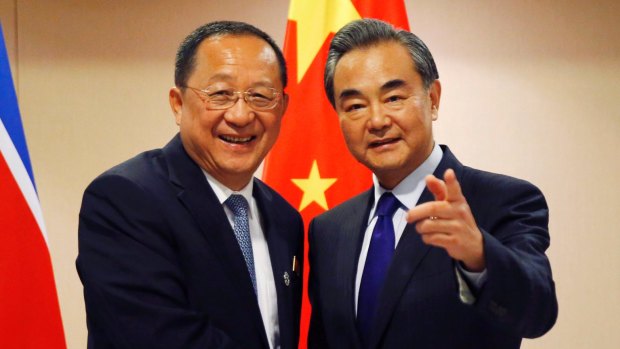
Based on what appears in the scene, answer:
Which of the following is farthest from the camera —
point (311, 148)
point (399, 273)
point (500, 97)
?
point (500, 97)

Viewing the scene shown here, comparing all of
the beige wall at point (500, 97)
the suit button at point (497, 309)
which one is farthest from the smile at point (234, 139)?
the beige wall at point (500, 97)

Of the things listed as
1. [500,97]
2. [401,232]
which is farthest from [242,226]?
[500,97]

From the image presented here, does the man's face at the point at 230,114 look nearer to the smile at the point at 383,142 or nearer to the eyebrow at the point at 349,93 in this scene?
the eyebrow at the point at 349,93

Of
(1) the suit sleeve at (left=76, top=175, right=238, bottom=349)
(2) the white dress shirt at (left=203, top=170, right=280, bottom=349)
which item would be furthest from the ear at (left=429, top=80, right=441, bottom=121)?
(1) the suit sleeve at (left=76, top=175, right=238, bottom=349)

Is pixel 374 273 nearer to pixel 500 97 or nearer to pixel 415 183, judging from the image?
pixel 415 183

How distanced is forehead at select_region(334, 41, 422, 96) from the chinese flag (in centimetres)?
96

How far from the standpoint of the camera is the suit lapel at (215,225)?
68.3 inches

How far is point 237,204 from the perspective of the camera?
191cm

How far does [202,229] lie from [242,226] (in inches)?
6.6

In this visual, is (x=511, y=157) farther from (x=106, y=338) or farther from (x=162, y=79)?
(x=106, y=338)

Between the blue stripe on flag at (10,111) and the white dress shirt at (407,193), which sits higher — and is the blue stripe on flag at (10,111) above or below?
above

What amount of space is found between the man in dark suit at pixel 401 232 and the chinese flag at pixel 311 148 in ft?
2.56

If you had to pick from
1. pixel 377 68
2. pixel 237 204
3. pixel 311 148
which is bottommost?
pixel 237 204

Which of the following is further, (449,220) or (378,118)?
(378,118)
